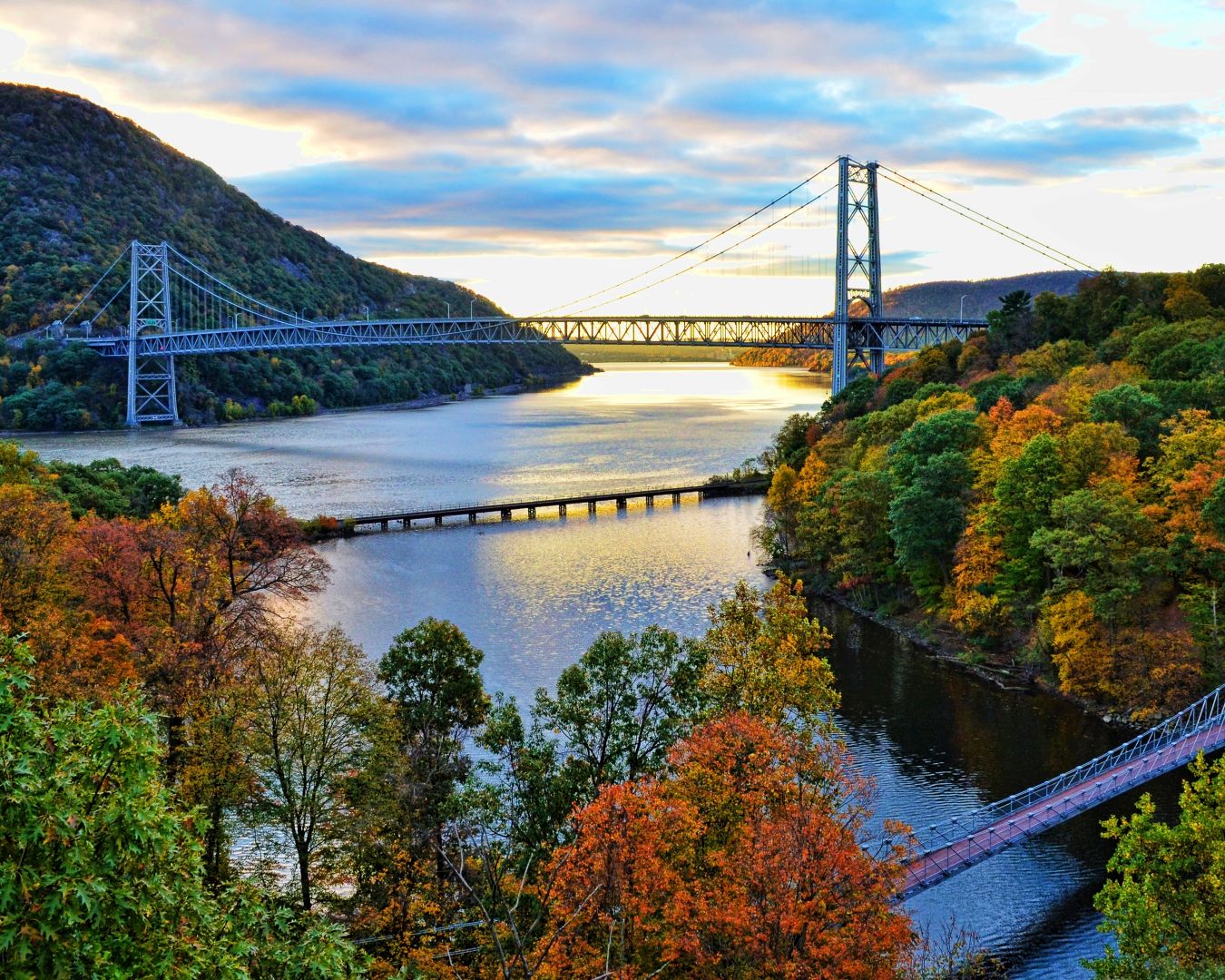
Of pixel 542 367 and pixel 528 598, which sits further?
pixel 542 367

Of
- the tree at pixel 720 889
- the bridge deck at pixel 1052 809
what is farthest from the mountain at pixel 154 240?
the tree at pixel 720 889

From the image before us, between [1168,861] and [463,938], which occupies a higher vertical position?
[1168,861]

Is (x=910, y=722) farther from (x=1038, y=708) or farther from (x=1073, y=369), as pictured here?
(x=1073, y=369)

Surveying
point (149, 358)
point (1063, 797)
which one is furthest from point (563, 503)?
point (149, 358)

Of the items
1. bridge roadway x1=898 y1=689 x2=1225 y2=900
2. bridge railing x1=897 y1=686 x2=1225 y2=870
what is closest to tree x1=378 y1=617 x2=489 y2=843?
bridge roadway x1=898 y1=689 x2=1225 y2=900

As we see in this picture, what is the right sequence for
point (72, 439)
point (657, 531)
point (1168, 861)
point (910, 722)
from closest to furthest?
point (1168, 861)
point (910, 722)
point (657, 531)
point (72, 439)

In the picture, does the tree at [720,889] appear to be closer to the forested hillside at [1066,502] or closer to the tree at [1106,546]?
the forested hillside at [1066,502]

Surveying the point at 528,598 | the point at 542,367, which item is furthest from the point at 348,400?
the point at 528,598
